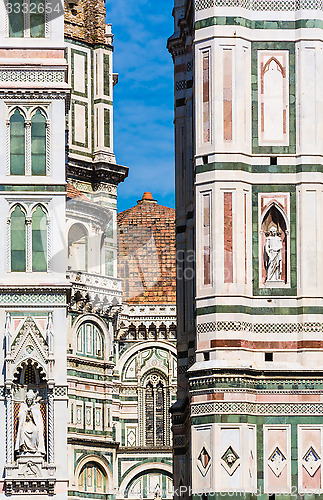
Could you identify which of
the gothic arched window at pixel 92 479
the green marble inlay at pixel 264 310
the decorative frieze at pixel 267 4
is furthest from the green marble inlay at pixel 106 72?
the green marble inlay at pixel 264 310

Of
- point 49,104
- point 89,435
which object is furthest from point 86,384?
point 49,104

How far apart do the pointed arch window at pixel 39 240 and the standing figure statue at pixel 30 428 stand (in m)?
2.27

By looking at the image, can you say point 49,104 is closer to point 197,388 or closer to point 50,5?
point 50,5

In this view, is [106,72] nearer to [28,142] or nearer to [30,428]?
[28,142]

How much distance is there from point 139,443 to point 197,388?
37.7m

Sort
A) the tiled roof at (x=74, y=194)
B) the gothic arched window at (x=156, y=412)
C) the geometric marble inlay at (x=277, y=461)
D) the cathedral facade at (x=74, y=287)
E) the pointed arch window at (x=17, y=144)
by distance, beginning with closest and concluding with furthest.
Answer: the geometric marble inlay at (x=277, y=461), the cathedral facade at (x=74, y=287), the pointed arch window at (x=17, y=144), the tiled roof at (x=74, y=194), the gothic arched window at (x=156, y=412)

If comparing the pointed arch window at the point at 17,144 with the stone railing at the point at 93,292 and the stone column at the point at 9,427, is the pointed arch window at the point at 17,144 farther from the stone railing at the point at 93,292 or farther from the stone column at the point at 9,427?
the stone railing at the point at 93,292

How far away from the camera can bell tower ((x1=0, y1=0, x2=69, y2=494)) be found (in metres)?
34.2

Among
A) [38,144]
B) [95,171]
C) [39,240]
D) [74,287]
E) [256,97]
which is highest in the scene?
[95,171]

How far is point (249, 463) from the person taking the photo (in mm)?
29922

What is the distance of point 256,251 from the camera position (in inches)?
1214

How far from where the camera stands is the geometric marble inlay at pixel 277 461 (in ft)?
98.8

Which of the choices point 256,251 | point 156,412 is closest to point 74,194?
point 156,412

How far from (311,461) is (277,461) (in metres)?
0.53
